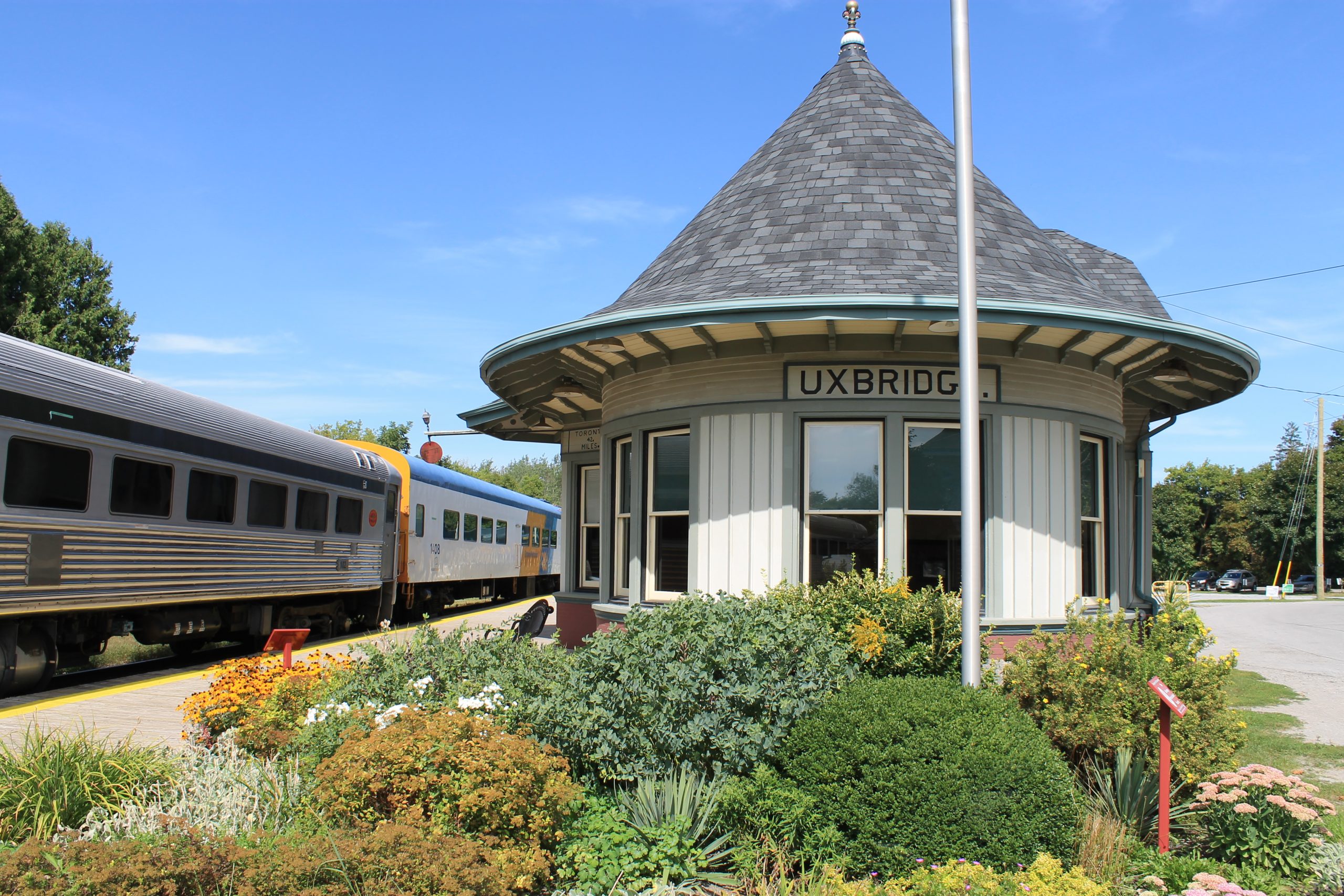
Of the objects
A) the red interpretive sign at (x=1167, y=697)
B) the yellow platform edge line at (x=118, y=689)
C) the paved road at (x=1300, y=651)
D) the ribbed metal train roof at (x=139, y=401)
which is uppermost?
the ribbed metal train roof at (x=139, y=401)

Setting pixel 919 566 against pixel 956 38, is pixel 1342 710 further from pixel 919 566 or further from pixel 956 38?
pixel 956 38

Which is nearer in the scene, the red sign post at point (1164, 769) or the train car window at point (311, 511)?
the red sign post at point (1164, 769)

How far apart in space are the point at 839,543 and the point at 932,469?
3.76 feet

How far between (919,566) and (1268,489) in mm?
76707

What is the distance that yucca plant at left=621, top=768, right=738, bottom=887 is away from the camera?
538 cm

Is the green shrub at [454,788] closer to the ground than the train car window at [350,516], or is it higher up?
closer to the ground

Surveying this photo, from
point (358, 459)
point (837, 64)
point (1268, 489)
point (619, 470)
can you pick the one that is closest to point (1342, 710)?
point (619, 470)

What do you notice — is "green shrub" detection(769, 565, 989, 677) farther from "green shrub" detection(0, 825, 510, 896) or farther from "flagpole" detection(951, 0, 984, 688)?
"green shrub" detection(0, 825, 510, 896)

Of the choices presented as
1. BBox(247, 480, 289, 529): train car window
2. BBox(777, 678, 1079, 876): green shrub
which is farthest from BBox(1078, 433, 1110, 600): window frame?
BBox(247, 480, 289, 529): train car window

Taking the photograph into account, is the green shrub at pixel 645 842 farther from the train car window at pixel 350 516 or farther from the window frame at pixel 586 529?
the train car window at pixel 350 516

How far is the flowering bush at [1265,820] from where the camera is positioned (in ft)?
17.5

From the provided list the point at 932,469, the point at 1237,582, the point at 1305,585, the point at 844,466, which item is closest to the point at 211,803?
the point at 844,466

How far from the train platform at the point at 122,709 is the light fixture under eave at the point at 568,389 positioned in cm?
335

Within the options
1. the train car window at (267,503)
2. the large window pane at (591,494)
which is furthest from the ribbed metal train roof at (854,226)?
the train car window at (267,503)
